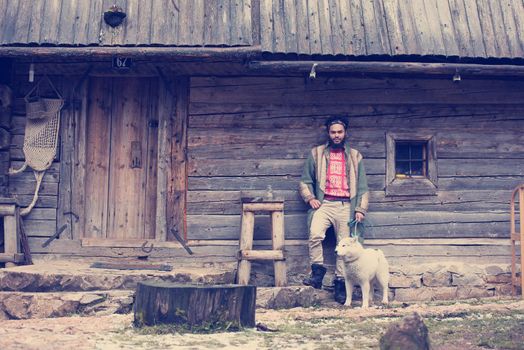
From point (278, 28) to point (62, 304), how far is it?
14.2 feet

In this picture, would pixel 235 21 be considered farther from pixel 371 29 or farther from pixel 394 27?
pixel 394 27

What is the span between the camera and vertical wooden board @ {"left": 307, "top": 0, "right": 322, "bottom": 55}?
10.4 m

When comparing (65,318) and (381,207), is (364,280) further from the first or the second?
(65,318)

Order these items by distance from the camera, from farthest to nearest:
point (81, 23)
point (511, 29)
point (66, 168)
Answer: point (511, 29) < point (66, 168) < point (81, 23)

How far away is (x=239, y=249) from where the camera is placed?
33.9 ft

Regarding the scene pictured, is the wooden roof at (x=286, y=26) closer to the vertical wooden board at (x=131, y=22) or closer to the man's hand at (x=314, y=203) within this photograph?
the vertical wooden board at (x=131, y=22)

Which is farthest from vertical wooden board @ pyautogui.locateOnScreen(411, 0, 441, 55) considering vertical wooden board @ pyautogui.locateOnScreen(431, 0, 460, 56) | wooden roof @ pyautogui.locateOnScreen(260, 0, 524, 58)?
vertical wooden board @ pyautogui.locateOnScreen(431, 0, 460, 56)

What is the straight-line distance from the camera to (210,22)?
10.5 m

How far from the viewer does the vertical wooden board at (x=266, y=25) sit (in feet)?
33.8

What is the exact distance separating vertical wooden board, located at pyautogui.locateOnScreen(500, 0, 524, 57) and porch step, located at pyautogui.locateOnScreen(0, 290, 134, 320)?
5.83 meters

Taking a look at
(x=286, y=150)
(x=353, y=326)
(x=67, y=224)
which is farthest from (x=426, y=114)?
(x=67, y=224)

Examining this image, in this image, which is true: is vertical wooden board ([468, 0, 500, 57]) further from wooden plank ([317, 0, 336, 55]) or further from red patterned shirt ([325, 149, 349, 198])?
red patterned shirt ([325, 149, 349, 198])

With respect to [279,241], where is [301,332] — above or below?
below

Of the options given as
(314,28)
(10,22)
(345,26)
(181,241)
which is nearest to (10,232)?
(181,241)
